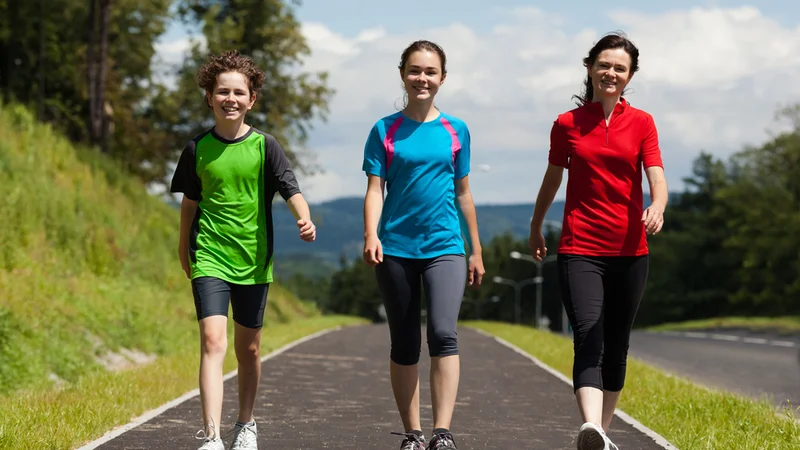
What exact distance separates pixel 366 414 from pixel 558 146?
13.8 ft

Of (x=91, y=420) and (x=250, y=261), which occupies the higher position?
(x=250, y=261)

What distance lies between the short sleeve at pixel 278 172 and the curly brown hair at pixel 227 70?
362mm

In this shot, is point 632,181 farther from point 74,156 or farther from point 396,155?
point 74,156

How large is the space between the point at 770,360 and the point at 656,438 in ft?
43.7

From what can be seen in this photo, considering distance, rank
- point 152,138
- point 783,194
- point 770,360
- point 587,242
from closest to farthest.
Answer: point 587,242 → point 770,360 → point 152,138 → point 783,194

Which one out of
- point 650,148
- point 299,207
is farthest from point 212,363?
point 650,148

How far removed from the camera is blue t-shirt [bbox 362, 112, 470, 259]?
6684 millimetres

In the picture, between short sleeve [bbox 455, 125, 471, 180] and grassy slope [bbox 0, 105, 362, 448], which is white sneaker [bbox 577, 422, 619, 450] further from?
grassy slope [bbox 0, 105, 362, 448]

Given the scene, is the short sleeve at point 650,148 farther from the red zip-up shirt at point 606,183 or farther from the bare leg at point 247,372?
the bare leg at point 247,372

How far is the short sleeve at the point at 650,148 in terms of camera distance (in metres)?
6.51

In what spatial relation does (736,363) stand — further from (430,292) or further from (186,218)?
(186,218)

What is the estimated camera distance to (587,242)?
6473 mm

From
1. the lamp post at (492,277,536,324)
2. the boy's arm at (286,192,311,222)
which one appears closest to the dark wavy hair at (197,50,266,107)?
the boy's arm at (286,192,311,222)

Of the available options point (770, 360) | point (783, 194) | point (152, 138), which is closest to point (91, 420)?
point (770, 360)
